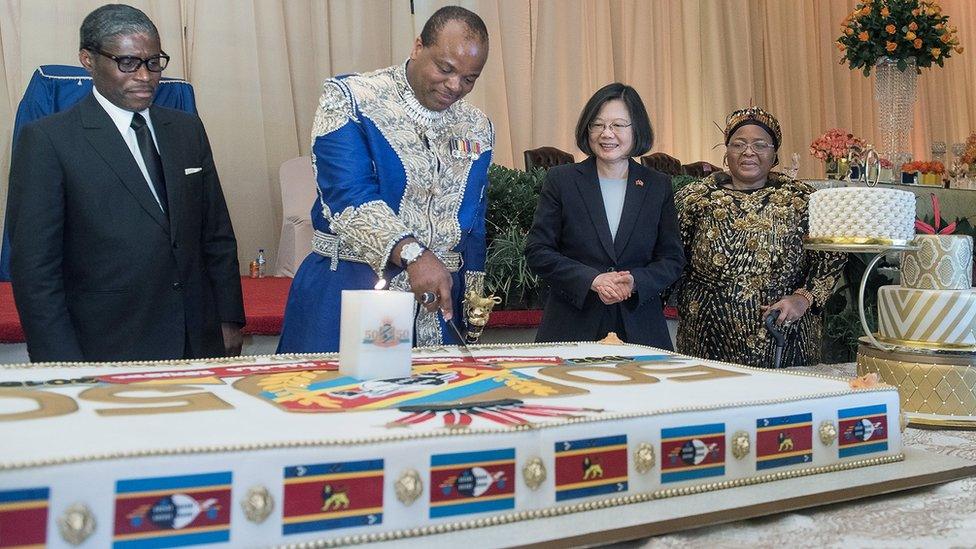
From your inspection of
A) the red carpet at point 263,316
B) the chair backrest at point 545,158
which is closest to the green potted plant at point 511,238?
the red carpet at point 263,316

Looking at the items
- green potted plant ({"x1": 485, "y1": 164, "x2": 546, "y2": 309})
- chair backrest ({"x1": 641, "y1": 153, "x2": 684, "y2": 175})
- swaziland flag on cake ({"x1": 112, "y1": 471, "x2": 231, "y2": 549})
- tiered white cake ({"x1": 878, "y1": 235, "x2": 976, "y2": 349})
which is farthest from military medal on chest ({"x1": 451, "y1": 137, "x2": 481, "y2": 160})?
chair backrest ({"x1": 641, "y1": 153, "x2": 684, "y2": 175})

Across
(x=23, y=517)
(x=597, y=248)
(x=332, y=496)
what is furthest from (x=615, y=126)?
(x=23, y=517)

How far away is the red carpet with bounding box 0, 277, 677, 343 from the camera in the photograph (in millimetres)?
2670

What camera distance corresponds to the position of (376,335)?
1.07 m

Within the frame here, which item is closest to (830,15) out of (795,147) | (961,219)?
(795,147)

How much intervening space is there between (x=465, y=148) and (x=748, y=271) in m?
1.04

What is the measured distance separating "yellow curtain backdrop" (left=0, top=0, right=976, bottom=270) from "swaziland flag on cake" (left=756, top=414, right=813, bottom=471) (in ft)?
15.8

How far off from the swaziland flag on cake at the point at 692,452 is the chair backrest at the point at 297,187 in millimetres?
4381

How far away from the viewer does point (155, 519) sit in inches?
25.6

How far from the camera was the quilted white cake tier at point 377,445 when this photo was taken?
647mm

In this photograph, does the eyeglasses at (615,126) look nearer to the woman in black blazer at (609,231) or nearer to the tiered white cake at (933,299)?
the woman in black blazer at (609,231)

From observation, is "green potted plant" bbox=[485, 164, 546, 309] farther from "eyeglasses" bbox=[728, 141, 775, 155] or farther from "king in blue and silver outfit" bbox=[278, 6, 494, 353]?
"king in blue and silver outfit" bbox=[278, 6, 494, 353]

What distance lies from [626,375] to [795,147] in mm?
7907

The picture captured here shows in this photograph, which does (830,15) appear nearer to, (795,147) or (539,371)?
(795,147)
